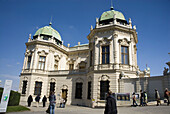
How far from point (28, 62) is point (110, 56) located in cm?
1787

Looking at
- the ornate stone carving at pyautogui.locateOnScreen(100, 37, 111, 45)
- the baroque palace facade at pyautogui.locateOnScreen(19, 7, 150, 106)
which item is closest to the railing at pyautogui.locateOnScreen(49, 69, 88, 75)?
the baroque palace facade at pyautogui.locateOnScreen(19, 7, 150, 106)

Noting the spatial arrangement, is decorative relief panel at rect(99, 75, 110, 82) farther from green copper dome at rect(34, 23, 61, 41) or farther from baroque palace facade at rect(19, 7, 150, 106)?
green copper dome at rect(34, 23, 61, 41)

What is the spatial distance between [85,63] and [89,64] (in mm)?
7112

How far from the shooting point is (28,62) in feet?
95.0

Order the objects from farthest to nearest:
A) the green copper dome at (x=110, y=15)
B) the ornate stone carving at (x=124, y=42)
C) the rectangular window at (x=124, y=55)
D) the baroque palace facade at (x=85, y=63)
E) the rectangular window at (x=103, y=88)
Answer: the green copper dome at (x=110, y=15) < the ornate stone carving at (x=124, y=42) < the rectangular window at (x=124, y=55) < the baroque palace facade at (x=85, y=63) < the rectangular window at (x=103, y=88)

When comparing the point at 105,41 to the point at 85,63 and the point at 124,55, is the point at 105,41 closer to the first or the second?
the point at 124,55

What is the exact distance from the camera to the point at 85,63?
30953 mm

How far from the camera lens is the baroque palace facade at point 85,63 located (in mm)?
20516

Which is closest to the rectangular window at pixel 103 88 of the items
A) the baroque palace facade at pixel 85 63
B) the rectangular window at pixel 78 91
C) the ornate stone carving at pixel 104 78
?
the baroque palace facade at pixel 85 63

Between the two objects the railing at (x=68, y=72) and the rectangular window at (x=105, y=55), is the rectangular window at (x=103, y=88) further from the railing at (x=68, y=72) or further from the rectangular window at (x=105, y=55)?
the railing at (x=68, y=72)

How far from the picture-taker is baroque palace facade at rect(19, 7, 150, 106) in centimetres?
2052

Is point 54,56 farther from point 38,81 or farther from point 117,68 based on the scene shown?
point 117,68

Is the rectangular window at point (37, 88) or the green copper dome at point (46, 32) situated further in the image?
the green copper dome at point (46, 32)

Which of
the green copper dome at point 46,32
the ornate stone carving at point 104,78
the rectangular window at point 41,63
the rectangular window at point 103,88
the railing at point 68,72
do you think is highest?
the green copper dome at point 46,32
